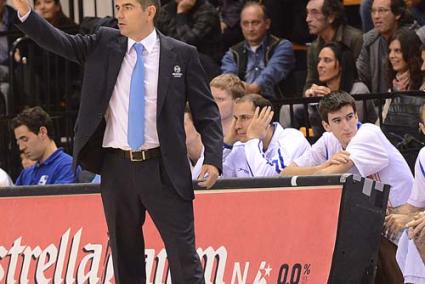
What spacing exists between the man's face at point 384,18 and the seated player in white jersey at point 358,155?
7.96ft

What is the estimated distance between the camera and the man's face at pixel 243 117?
413 inches

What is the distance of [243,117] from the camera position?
34.6 ft

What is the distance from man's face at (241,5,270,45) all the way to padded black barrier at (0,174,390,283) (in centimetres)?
400

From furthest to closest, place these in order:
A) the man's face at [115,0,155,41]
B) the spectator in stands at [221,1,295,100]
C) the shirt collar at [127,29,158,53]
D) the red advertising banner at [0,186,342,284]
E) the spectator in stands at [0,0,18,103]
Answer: the spectator in stands at [0,0,18,103], the spectator in stands at [221,1,295,100], the red advertising banner at [0,186,342,284], the shirt collar at [127,29,158,53], the man's face at [115,0,155,41]

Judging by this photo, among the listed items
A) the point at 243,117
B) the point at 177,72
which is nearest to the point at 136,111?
the point at 177,72

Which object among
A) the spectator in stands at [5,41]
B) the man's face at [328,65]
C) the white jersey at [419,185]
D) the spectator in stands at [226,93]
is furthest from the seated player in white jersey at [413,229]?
the spectator in stands at [5,41]

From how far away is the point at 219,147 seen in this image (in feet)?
23.8

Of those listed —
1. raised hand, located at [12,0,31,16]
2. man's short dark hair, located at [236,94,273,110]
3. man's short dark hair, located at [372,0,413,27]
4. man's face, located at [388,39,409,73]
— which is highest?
raised hand, located at [12,0,31,16]

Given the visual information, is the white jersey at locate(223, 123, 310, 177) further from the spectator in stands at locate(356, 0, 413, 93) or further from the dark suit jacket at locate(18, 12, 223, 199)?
the dark suit jacket at locate(18, 12, 223, 199)

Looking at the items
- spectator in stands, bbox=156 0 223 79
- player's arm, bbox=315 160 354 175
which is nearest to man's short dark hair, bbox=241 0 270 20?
spectator in stands, bbox=156 0 223 79

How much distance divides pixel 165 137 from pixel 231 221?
84.3 inches

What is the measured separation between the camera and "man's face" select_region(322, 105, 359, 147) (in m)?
9.59

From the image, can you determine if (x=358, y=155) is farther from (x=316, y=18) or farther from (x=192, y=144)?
(x=316, y=18)

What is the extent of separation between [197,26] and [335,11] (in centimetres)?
152
